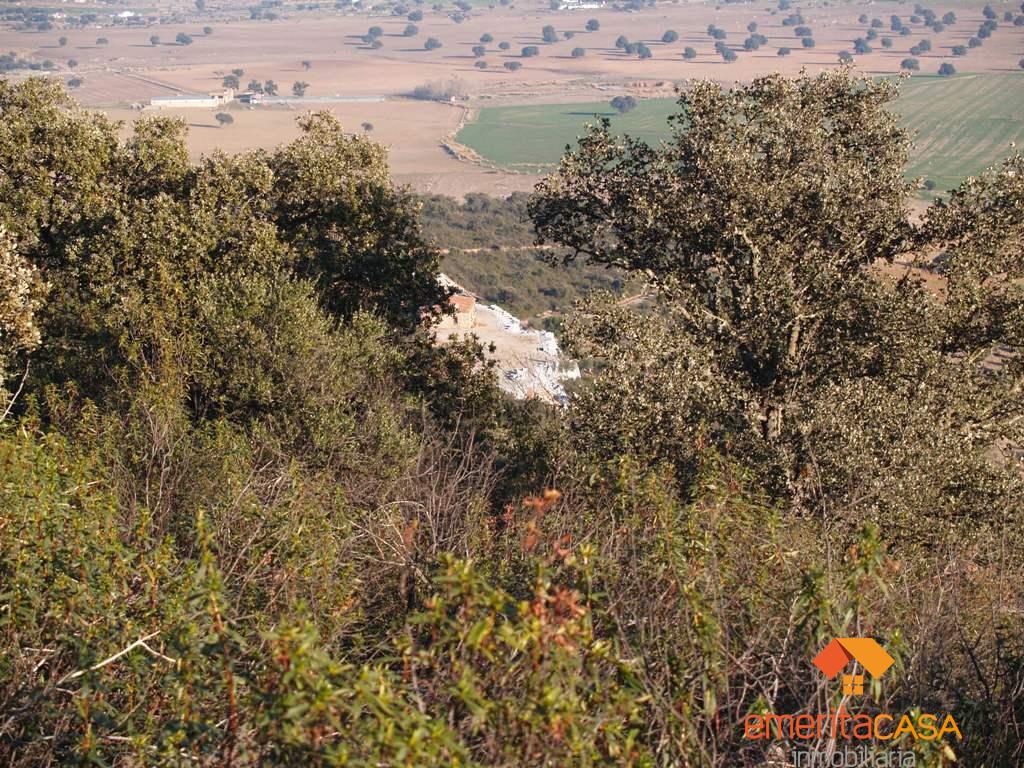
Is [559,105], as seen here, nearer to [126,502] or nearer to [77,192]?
[77,192]

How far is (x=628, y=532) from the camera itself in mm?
5770

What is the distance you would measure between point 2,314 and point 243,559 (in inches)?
245

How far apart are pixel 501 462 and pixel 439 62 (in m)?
129

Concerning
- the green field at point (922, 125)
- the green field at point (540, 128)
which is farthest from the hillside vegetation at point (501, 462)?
the green field at point (540, 128)

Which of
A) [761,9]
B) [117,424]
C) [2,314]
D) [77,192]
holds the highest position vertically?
[761,9]

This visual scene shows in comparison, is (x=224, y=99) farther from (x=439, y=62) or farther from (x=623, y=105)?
(x=439, y=62)

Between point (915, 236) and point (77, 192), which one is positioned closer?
point (915, 236)

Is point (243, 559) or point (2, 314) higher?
point (2, 314)

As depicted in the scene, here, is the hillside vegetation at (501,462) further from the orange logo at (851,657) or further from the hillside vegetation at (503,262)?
the hillside vegetation at (503,262)

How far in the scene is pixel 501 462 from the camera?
35.8ft

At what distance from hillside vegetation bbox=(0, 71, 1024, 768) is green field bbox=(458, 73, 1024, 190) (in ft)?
119

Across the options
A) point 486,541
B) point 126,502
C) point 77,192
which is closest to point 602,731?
point 486,541

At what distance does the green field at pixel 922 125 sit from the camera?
5569cm

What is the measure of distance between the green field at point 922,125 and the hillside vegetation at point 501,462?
36132mm
